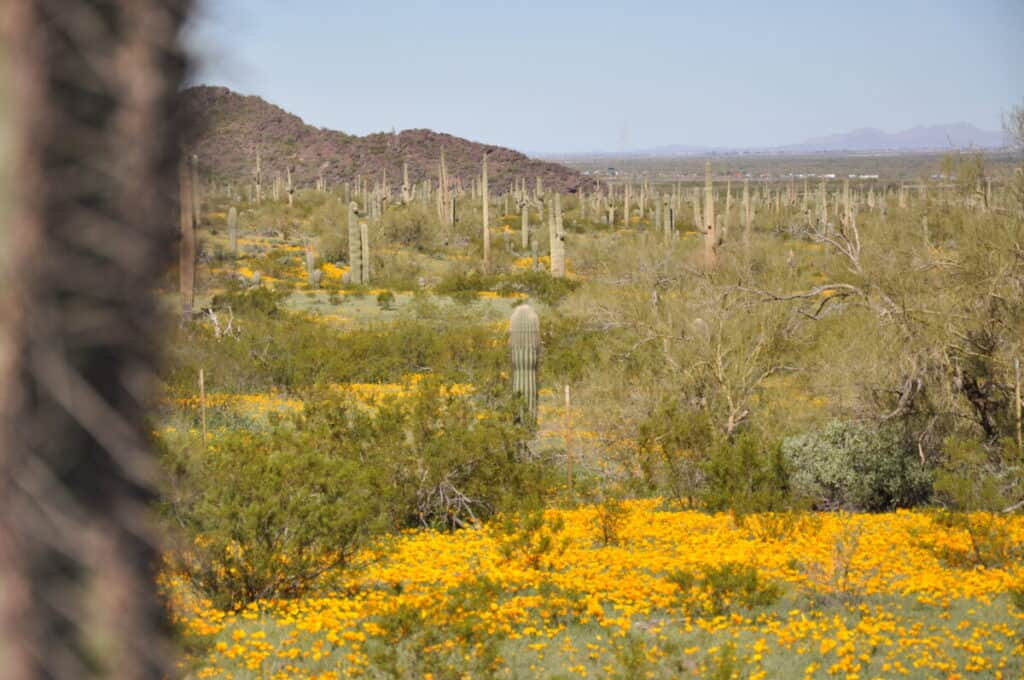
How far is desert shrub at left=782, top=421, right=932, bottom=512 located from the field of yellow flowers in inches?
72.4

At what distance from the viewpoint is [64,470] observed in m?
0.87

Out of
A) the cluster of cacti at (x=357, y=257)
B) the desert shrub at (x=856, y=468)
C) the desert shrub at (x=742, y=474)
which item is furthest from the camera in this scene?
the cluster of cacti at (x=357, y=257)

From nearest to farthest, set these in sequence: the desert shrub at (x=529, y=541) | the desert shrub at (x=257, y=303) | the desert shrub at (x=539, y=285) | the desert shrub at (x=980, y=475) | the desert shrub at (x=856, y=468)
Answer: the desert shrub at (x=529, y=541) → the desert shrub at (x=980, y=475) → the desert shrub at (x=856, y=468) → the desert shrub at (x=257, y=303) → the desert shrub at (x=539, y=285)

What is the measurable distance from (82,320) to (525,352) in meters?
12.4

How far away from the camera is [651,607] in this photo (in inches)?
274

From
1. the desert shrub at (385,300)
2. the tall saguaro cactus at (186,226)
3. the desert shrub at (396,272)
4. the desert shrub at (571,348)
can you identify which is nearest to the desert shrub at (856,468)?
the desert shrub at (571,348)

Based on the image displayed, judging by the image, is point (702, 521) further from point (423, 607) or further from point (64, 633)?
point (64, 633)

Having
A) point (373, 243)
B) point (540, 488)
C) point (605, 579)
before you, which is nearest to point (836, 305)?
point (540, 488)

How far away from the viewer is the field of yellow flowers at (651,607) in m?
5.48

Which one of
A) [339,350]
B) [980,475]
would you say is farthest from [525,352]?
[339,350]

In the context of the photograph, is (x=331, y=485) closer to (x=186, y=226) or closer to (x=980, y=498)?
(x=980, y=498)

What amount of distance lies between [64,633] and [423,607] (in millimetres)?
5252

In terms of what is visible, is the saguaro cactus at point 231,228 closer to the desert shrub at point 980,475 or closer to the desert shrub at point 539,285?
the desert shrub at point 980,475

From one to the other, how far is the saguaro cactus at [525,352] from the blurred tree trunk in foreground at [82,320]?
12.0 meters
